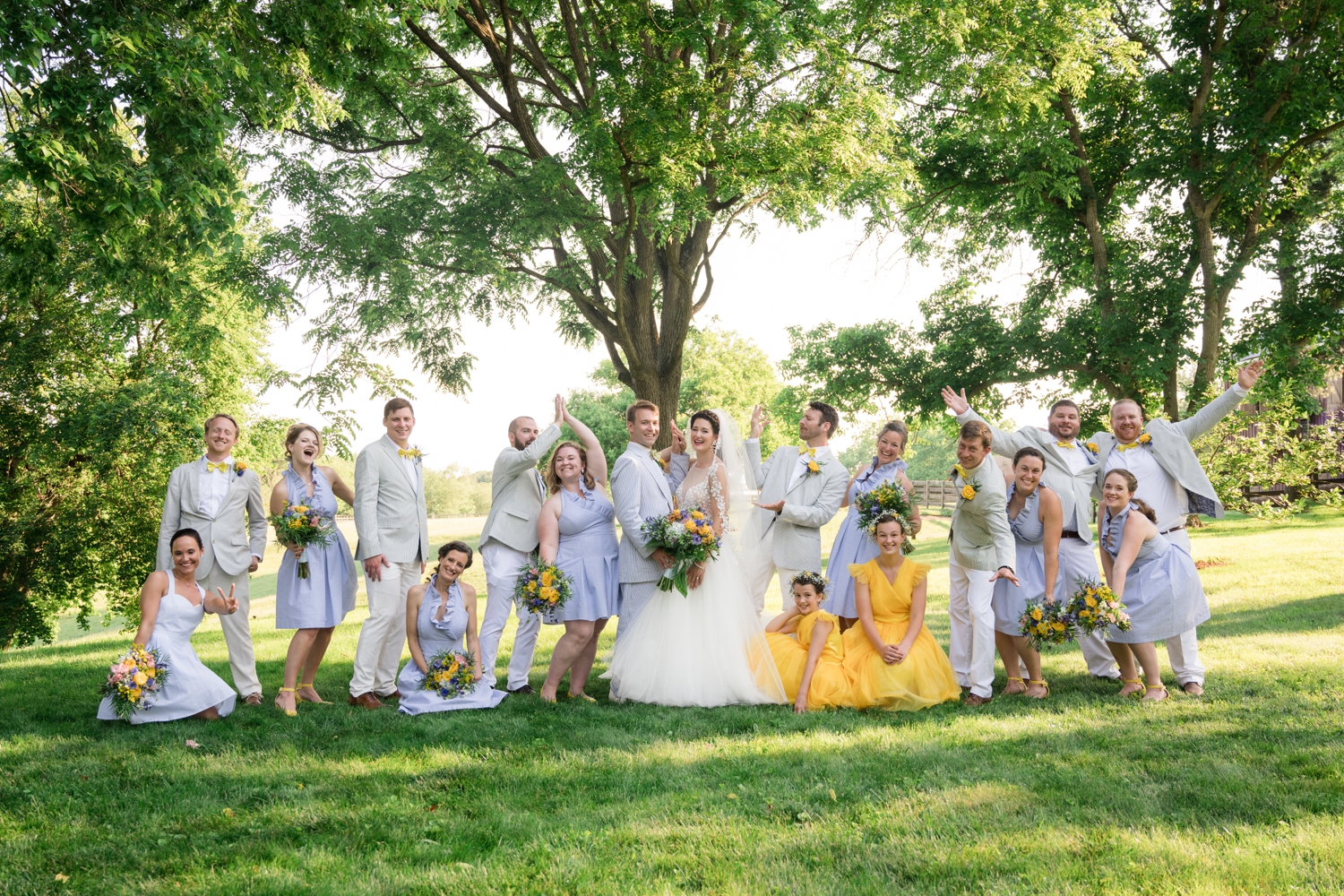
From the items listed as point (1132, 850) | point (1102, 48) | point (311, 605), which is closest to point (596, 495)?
point (311, 605)

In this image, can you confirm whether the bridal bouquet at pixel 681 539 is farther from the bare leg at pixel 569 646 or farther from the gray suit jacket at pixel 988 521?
the gray suit jacket at pixel 988 521

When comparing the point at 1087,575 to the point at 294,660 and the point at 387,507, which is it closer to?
the point at 387,507

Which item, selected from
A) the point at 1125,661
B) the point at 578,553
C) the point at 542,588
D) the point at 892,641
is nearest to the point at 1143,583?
the point at 1125,661

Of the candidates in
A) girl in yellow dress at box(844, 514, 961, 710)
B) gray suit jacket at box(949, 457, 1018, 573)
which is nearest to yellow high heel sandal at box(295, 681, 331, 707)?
girl in yellow dress at box(844, 514, 961, 710)

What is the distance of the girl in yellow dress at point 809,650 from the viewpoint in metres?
6.83

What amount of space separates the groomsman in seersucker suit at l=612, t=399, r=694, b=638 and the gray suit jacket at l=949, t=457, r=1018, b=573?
2.32 meters

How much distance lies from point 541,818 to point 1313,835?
11.4 ft

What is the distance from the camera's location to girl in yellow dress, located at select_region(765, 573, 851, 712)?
6832 mm

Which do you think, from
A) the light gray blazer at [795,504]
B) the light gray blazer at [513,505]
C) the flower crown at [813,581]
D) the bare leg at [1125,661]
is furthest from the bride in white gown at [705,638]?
the bare leg at [1125,661]

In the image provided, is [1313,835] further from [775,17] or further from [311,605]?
[775,17]

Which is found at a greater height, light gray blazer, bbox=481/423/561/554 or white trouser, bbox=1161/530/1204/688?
light gray blazer, bbox=481/423/561/554

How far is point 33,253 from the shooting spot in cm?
714

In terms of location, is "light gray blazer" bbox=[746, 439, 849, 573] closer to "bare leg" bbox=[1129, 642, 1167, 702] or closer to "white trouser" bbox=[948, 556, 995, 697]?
"white trouser" bbox=[948, 556, 995, 697]

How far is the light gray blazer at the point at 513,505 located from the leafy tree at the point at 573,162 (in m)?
4.11
